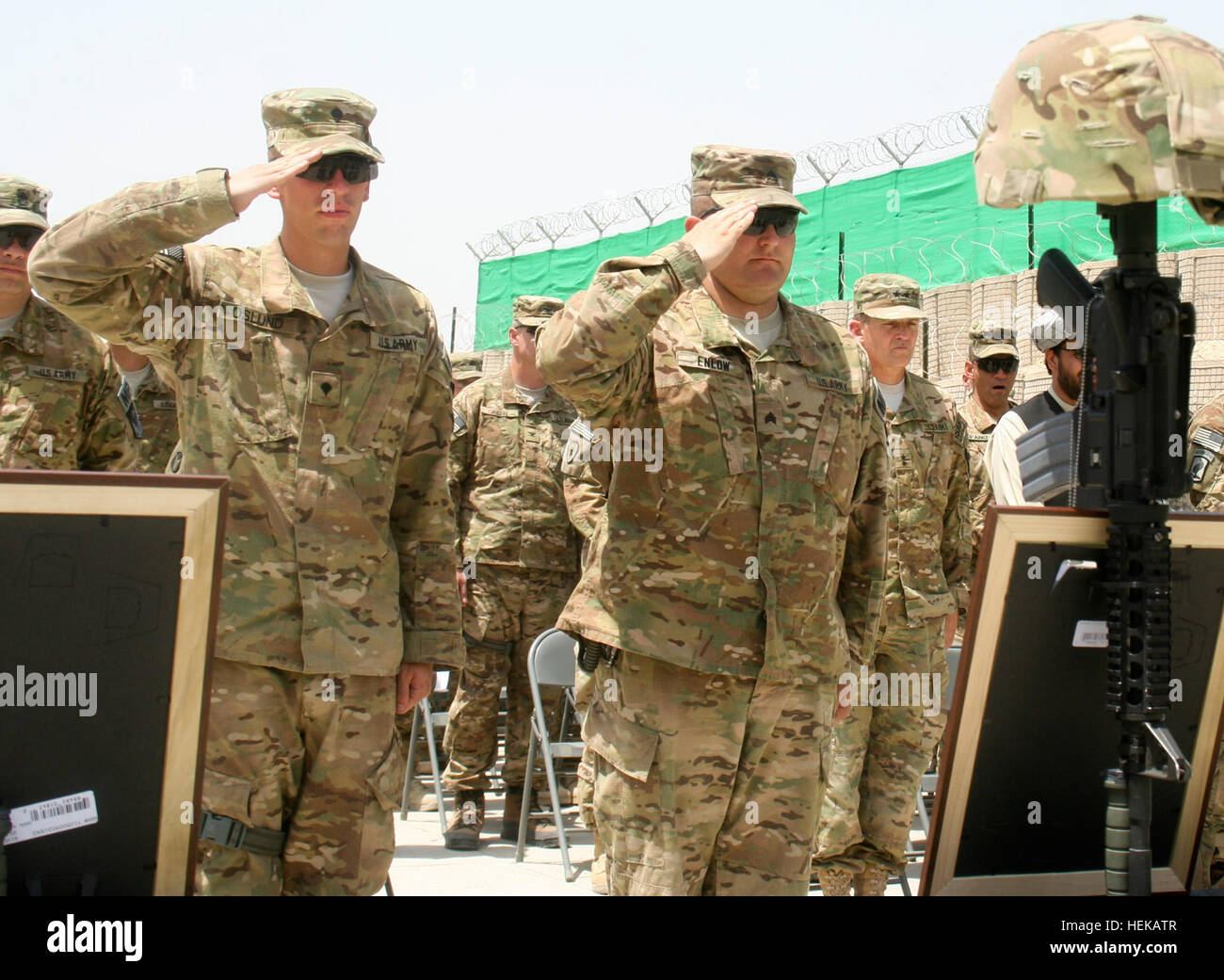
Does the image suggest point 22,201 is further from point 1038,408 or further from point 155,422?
point 1038,408

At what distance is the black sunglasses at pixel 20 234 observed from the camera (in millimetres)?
6375

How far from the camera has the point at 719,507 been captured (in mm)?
4250

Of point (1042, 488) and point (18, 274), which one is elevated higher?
point (18, 274)

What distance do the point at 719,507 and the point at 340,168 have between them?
4.87 ft

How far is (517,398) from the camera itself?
8930mm

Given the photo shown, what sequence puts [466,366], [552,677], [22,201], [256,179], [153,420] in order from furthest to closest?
1. [466,366]
2. [153,420]
3. [552,677]
4. [22,201]
5. [256,179]

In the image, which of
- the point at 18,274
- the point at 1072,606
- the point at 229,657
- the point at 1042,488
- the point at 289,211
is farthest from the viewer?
the point at 18,274

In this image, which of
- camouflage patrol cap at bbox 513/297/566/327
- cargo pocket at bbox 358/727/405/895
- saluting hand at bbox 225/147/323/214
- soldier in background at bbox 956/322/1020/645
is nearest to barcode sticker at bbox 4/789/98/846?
cargo pocket at bbox 358/727/405/895

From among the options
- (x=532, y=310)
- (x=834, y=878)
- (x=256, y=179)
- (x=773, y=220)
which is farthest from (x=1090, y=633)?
(x=532, y=310)

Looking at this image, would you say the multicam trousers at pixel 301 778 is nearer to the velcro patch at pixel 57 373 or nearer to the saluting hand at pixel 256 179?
the saluting hand at pixel 256 179

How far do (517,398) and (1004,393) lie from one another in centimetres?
311

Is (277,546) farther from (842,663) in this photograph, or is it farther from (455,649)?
(842,663)
